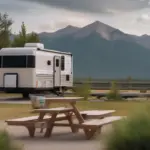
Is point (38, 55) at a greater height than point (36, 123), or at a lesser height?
greater

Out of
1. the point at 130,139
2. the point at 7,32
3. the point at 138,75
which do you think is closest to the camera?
the point at 130,139

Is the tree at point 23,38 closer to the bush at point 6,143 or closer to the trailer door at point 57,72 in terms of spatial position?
the trailer door at point 57,72

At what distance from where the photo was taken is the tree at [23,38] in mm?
42969

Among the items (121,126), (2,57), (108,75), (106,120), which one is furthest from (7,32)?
(108,75)

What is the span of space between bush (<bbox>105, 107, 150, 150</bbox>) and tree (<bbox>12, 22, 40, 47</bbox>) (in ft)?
120

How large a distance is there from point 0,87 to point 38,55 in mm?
2342

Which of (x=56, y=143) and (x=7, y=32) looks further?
(x=7, y=32)

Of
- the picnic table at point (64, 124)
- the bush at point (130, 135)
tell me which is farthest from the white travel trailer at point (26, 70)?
the bush at point (130, 135)

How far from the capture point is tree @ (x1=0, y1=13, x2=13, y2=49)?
4091cm

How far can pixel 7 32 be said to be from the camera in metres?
42.4

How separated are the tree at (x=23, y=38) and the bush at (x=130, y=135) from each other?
1446 inches

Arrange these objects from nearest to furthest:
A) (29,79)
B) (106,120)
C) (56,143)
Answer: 1. (56,143)
2. (106,120)
3. (29,79)

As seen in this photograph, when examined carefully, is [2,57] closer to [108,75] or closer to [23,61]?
[23,61]

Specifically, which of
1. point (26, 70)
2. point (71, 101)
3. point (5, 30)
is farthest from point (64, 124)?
point (5, 30)
